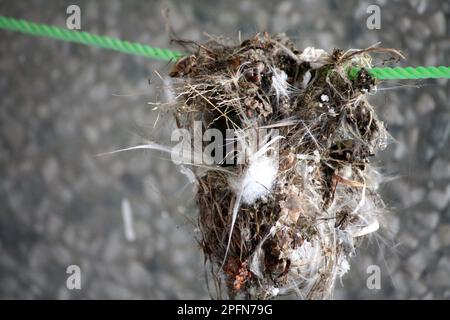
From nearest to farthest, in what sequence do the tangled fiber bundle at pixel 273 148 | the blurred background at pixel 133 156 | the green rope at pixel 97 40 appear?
the tangled fiber bundle at pixel 273 148 < the green rope at pixel 97 40 < the blurred background at pixel 133 156

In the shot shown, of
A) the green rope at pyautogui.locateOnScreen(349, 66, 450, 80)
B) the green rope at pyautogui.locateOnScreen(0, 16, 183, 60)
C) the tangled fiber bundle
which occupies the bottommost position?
the tangled fiber bundle

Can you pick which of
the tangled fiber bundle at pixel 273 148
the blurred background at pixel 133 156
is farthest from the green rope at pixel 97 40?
the blurred background at pixel 133 156

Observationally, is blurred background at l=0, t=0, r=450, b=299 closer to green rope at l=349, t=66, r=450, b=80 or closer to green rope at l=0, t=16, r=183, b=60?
green rope at l=0, t=16, r=183, b=60

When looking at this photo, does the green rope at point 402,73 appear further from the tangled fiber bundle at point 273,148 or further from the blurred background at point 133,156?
the blurred background at point 133,156

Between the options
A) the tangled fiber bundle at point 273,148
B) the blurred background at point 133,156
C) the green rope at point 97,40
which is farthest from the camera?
the blurred background at point 133,156

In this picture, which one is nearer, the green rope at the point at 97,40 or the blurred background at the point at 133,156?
the green rope at the point at 97,40

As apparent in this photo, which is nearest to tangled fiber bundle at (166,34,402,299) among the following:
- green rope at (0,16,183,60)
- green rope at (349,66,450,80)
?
green rope at (349,66,450,80)
